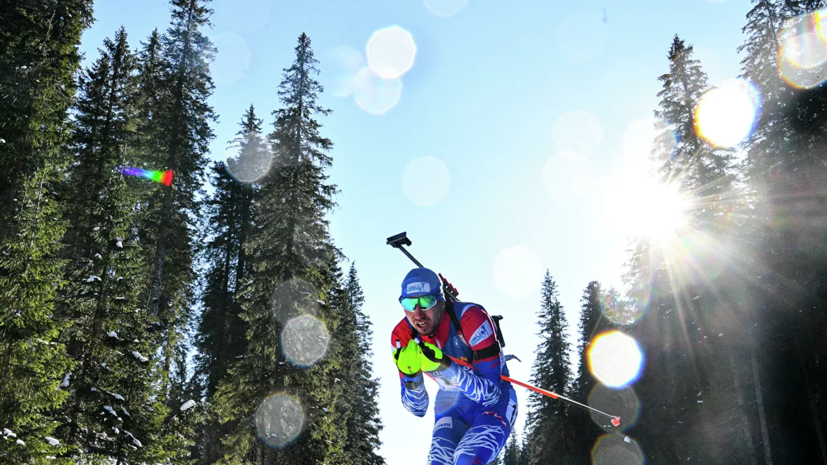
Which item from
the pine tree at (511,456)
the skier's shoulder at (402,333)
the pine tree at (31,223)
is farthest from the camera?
the pine tree at (511,456)

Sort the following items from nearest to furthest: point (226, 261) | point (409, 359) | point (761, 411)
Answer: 1. point (409, 359)
2. point (761, 411)
3. point (226, 261)

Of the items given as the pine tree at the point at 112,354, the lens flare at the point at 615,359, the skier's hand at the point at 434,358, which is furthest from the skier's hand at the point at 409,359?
the lens flare at the point at 615,359

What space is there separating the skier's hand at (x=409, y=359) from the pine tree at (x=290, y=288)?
1547 cm

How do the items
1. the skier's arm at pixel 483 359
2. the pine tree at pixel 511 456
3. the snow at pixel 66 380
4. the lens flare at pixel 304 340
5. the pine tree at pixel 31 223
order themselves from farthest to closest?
the pine tree at pixel 511 456
the lens flare at pixel 304 340
the snow at pixel 66 380
the pine tree at pixel 31 223
the skier's arm at pixel 483 359

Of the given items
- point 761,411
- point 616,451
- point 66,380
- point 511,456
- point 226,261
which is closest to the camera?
point 66,380

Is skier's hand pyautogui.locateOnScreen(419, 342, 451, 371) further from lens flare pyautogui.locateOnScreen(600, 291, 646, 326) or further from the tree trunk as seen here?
lens flare pyautogui.locateOnScreen(600, 291, 646, 326)

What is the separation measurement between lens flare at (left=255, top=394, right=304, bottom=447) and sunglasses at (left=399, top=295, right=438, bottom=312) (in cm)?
1559

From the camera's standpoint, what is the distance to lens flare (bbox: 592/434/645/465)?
34.4 meters

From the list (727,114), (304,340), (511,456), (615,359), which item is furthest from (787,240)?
(511,456)

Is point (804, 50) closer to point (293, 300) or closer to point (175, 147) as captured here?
point (293, 300)

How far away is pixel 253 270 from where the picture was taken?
25.0 metres

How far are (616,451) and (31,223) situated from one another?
3752cm

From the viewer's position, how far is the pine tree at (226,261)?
29344mm

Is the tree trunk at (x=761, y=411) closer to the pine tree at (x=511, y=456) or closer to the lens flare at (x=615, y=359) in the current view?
the lens flare at (x=615, y=359)
